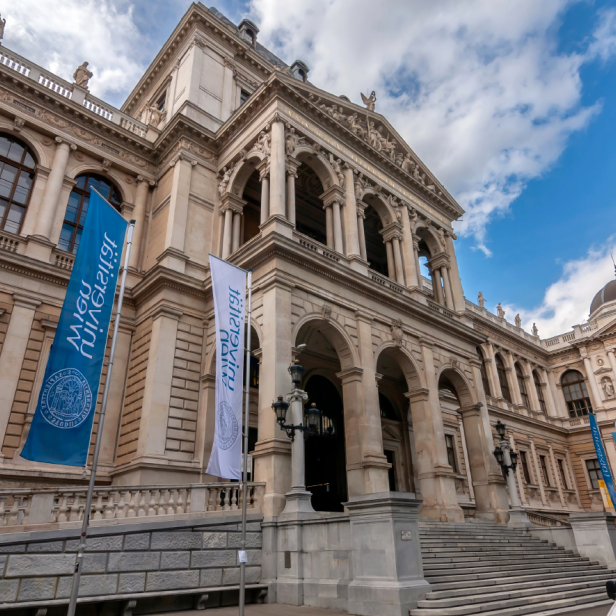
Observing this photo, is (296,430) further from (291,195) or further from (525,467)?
(525,467)

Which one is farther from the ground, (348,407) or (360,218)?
(360,218)

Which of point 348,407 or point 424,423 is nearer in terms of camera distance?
point 348,407

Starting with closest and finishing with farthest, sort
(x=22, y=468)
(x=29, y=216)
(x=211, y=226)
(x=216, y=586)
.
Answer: (x=216, y=586), (x=22, y=468), (x=29, y=216), (x=211, y=226)

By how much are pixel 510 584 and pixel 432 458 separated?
21.9 feet

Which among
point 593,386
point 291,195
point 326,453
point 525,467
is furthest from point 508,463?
point 593,386

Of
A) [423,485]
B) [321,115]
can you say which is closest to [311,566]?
[423,485]

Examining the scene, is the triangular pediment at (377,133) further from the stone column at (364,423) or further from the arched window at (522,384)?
the arched window at (522,384)

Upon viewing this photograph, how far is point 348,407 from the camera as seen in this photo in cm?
1716

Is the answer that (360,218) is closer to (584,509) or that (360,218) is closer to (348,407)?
(348,407)

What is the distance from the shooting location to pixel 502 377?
3994cm

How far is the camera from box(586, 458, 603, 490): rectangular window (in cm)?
4028

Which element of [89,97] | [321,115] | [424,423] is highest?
[89,97]

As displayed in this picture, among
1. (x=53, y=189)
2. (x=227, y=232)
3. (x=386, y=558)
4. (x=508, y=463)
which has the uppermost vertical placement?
(x=53, y=189)

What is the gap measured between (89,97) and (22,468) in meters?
15.4
